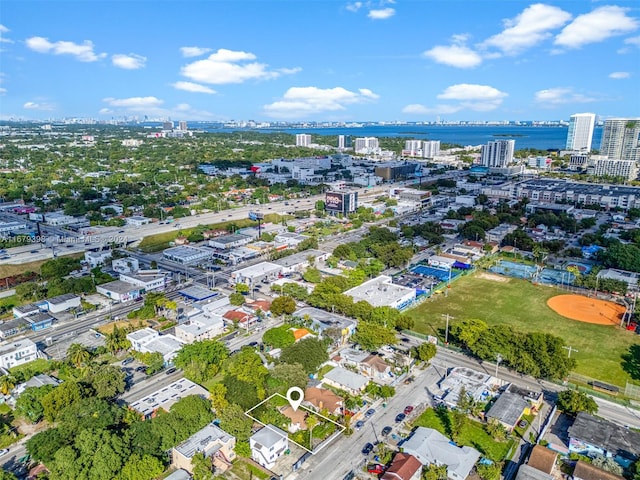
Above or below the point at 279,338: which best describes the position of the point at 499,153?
above

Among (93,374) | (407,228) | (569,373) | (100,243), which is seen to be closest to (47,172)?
(100,243)

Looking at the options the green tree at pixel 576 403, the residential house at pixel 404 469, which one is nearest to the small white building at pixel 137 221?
the residential house at pixel 404 469

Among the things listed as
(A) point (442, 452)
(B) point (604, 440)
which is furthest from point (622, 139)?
(A) point (442, 452)

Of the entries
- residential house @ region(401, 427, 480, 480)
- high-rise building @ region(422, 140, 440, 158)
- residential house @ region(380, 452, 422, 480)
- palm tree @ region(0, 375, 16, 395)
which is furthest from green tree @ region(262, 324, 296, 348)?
high-rise building @ region(422, 140, 440, 158)

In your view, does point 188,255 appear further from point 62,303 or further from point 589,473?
point 589,473

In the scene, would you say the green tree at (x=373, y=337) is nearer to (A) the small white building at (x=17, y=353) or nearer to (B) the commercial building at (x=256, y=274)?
(B) the commercial building at (x=256, y=274)

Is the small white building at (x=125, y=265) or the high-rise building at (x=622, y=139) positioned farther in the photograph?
the high-rise building at (x=622, y=139)
